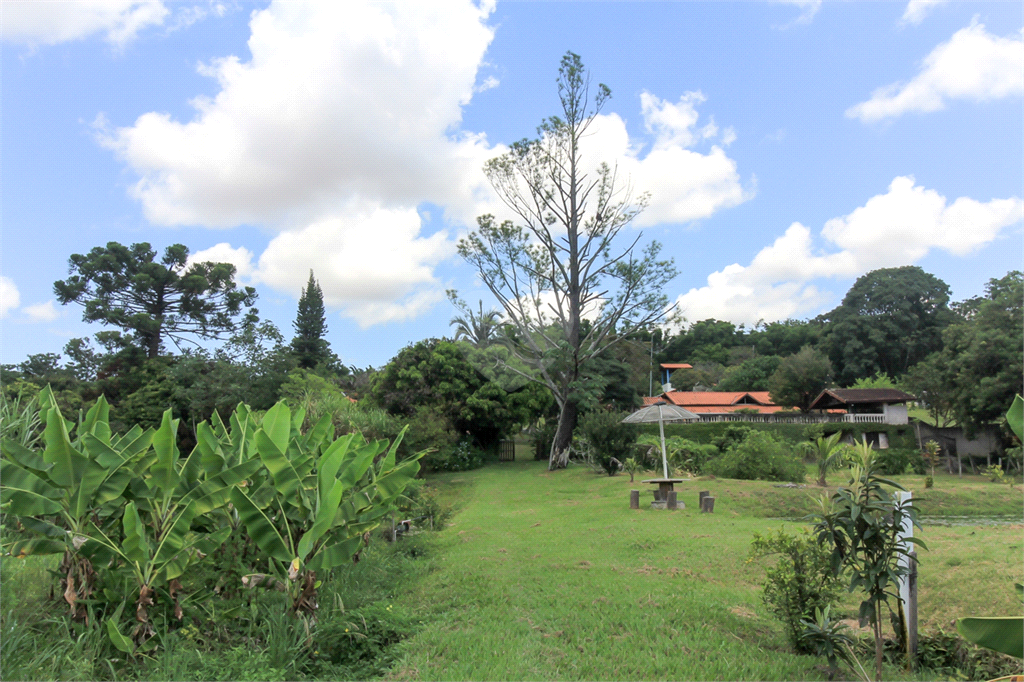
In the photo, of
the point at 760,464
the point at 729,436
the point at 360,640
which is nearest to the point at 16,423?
the point at 360,640

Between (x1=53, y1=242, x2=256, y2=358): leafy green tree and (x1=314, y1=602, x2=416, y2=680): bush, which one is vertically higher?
(x1=53, y1=242, x2=256, y2=358): leafy green tree

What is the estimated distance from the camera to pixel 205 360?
88.0ft

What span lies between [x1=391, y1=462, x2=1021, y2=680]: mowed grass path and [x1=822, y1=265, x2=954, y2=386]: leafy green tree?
122 ft

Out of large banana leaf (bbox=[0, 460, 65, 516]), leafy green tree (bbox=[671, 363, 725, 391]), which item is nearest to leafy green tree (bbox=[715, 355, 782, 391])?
leafy green tree (bbox=[671, 363, 725, 391])

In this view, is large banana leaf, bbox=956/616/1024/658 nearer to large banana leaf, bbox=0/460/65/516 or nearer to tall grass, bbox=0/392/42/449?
large banana leaf, bbox=0/460/65/516

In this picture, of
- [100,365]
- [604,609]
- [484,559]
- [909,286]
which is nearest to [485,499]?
[484,559]

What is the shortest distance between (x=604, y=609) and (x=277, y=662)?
2339 mm

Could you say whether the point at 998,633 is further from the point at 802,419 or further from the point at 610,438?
the point at 802,419

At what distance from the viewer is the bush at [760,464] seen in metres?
14.3

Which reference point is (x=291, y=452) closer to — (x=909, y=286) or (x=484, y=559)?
(x=484, y=559)

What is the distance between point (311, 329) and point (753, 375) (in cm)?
3413

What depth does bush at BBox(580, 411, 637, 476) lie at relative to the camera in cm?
1711

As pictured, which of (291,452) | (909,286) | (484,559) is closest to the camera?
(291,452)

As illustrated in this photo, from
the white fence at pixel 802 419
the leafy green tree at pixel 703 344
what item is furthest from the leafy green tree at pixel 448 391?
the leafy green tree at pixel 703 344
